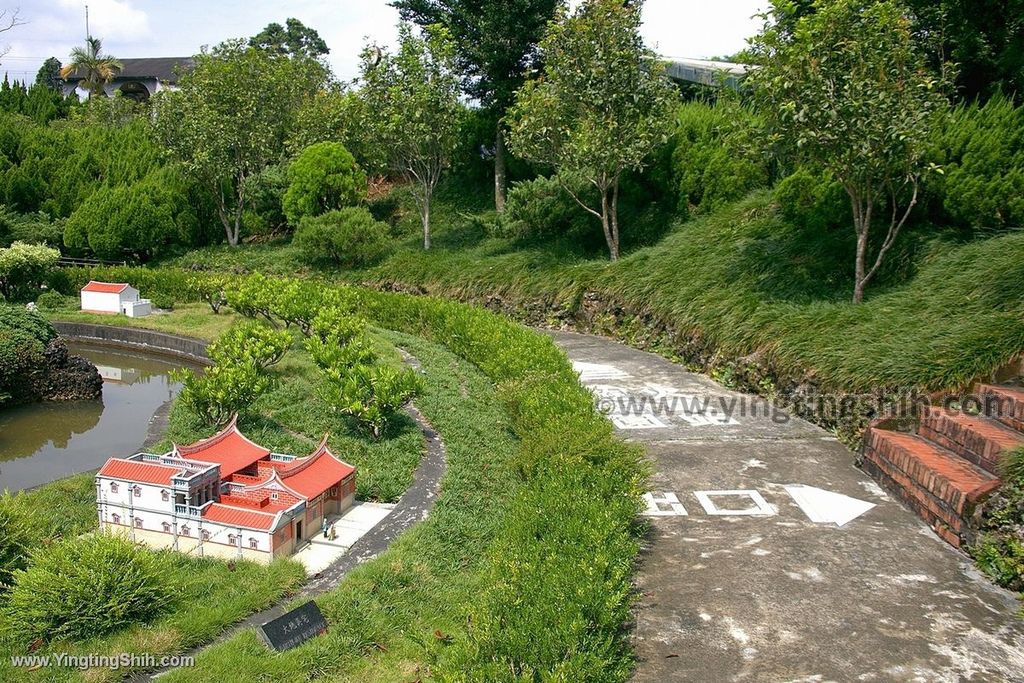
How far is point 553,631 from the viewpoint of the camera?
13.5 feet

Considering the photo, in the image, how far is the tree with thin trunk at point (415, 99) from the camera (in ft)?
70.8

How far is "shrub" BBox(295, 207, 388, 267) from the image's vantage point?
22875 millimetres

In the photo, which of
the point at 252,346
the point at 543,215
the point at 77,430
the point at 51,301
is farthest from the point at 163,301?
the point at 252,346

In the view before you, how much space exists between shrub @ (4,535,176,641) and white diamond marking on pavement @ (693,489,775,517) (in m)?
4.44

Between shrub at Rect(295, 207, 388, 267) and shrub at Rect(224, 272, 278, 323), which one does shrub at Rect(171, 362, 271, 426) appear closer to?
shrub at Rect(224, 272, 278, 323)

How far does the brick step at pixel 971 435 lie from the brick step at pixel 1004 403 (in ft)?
0.21

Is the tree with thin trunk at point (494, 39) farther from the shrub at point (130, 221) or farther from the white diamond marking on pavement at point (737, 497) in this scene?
the white diamond marking on pavement at point (737, 497)

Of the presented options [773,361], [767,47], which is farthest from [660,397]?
[767,47]

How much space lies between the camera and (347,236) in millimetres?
22828

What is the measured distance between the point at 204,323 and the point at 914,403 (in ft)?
48.3

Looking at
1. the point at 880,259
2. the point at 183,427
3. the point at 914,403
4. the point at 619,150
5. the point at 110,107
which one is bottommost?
the point at 183,427

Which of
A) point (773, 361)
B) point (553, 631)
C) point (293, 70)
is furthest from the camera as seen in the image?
point (293, 70)

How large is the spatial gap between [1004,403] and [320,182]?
2077 centimetres

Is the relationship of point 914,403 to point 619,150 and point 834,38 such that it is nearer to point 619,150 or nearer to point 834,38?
point 834,38
